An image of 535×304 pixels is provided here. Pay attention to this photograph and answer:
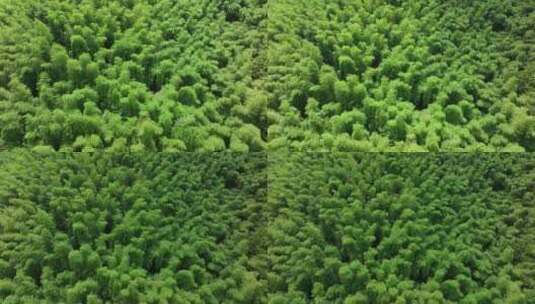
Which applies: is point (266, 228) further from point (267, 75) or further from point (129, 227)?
point (267, 75)

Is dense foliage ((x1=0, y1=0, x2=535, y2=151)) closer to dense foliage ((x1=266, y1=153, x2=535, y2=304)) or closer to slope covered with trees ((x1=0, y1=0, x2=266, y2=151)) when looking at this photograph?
slope covered with trees ((x1=0, y1=0, x2=266, y2=151))

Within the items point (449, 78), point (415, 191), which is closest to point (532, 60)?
point (449, 78)

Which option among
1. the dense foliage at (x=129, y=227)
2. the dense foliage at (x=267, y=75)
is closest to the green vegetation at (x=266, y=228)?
the dense foliage at (x=129, y=227)

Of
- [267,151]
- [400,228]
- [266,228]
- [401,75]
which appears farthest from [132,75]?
[400,228]

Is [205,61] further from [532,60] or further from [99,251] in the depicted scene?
[532,60]

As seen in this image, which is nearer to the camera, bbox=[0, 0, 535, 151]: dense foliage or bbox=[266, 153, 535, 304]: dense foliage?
bbox=[266, 153, 535, 304]: dense foliage

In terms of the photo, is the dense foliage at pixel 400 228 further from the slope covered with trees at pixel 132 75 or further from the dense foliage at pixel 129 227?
the slope covered with trees at pixel 132 75

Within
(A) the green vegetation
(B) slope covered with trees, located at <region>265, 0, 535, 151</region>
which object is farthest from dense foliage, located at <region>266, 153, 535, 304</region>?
(B) slope covered with trees, located at <region>265, 0, 535, 151</region>
